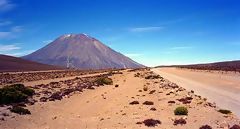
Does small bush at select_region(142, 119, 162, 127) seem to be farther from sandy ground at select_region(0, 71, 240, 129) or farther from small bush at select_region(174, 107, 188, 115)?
small bush at select_region(174, 107, 188, 115)

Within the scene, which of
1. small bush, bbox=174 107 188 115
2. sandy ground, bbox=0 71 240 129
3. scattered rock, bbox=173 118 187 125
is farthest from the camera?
small bush, bbox=174 107 188 115

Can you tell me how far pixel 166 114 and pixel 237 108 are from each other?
5.20 metres

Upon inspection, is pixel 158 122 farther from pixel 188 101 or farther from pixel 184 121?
pixel 188 101

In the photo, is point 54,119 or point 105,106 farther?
point 105,106

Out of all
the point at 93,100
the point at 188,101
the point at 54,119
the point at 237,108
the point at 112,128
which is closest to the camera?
the point at 112,128

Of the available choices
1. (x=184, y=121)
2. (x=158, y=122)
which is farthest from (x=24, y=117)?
(x=184, y=121)

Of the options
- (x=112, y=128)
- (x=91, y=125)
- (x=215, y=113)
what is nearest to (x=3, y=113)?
(x=91, y=125)

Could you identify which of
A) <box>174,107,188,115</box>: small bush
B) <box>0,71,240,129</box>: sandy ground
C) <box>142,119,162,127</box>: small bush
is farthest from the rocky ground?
<box>142,119,162,127</box>: small bush

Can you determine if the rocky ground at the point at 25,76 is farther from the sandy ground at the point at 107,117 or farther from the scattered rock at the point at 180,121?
the scattered rock at the point at 180,121

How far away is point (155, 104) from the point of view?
29422mm

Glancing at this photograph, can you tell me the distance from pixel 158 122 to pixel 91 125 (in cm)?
379

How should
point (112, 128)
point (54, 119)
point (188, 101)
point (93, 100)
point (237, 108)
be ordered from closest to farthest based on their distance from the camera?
1. point (112, 128)
2. point (54, 119)
3. point (237, 108)
4. point (188, 101)
5. point (93, 100)

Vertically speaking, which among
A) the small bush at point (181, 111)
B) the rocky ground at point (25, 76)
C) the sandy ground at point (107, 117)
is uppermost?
the rocky ground at point (25, 76)

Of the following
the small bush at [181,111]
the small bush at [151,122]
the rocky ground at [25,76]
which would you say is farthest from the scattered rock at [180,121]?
the rocky ground at [25,76]
